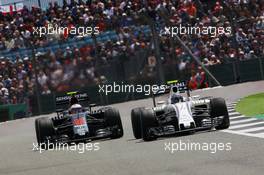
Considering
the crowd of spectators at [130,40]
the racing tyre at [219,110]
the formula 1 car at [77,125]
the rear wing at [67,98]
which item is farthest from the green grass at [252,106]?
the rear wing at [67,98]

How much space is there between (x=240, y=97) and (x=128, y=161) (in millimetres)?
15253

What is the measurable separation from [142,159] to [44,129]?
464 centimetres

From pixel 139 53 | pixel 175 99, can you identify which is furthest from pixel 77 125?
pixel 139 53

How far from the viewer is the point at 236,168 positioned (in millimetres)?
9344

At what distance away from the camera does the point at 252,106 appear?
2219 cm

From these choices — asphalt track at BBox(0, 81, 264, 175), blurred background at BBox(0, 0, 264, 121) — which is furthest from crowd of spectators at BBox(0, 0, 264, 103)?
asphalt track at BBox(0, 81, 264, 175)

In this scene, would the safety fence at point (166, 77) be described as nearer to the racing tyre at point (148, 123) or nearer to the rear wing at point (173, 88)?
the rear wing at point (173, 88)

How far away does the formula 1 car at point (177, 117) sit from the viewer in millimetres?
14773

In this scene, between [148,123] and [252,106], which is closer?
[148,123]

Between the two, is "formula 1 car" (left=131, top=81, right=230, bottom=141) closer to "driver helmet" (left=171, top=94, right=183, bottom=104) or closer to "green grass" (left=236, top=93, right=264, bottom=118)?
"driver helmet" (left=171, top=94, right=183, bottom=104)

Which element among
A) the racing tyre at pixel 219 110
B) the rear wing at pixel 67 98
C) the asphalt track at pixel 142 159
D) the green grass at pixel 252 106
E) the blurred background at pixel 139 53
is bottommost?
the asphalt track at pixel 142 159

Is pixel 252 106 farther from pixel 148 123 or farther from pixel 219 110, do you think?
pixel 148 123

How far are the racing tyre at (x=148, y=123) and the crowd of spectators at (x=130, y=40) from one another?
1164 centimetres

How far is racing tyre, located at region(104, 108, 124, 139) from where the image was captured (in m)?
16.1
